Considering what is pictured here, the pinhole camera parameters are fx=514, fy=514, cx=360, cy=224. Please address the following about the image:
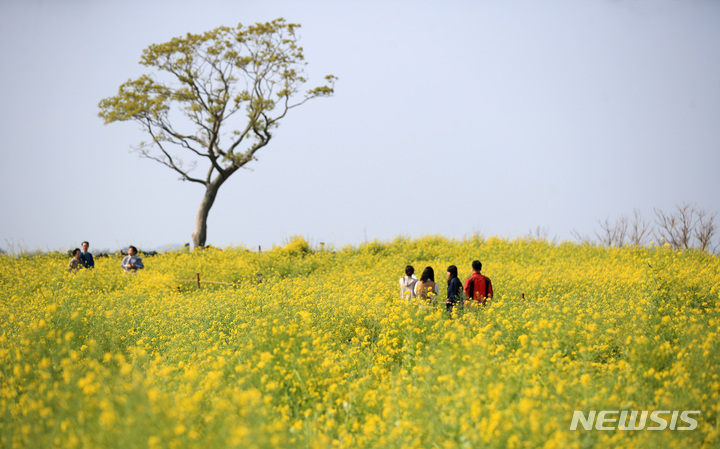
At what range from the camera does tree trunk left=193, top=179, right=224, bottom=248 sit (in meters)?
29.1

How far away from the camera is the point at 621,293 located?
1110cm

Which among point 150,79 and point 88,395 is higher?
point 150,79

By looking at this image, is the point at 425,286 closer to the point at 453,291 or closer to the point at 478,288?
the point at 453,291

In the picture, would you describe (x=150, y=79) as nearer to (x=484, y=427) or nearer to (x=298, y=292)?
(x=298, y=292)

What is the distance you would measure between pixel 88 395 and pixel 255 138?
27.2 metres

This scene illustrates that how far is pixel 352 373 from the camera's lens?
5.95 metres

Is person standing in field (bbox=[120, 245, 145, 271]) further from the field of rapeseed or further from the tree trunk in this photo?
the tree trunk

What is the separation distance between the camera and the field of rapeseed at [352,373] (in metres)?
3.87

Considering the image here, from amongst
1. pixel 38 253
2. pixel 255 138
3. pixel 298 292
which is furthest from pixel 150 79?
pixel 298 292

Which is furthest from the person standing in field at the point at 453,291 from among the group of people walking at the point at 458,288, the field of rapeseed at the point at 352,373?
the field of rapeseed at the point at 352,373

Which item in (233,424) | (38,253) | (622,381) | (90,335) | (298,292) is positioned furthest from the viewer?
(38,253)

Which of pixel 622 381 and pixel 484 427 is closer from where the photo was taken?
pixel 484 427

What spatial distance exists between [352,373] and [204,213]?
83.5 feet

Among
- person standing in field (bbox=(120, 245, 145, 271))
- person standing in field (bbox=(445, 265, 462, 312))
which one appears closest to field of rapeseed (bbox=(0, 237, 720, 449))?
person standing in field (bbox=(445, 265, 462, 312))
